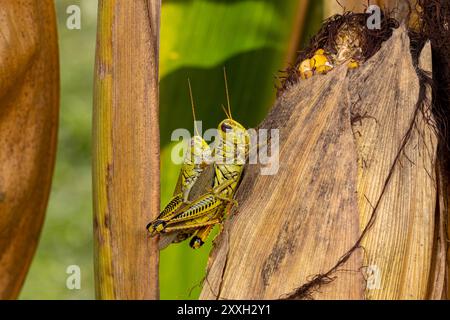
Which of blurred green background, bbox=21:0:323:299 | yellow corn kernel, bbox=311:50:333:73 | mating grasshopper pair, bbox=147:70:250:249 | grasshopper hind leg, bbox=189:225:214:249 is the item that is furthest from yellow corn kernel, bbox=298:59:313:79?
blurred green background, bbox=21:0:323:299

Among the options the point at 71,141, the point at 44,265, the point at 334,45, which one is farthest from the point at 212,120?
the point at 44,265

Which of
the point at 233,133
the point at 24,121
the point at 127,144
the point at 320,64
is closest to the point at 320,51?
the point at 320,64

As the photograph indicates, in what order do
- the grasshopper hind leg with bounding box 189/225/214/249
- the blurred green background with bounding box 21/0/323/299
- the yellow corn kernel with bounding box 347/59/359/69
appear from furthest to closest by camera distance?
the blurred green background with bounding box 21/0/323/299
the grasshopper hind leg with bounding box 189/225/214/249
the yellow corn kernel with bounding box 347/59/359/69

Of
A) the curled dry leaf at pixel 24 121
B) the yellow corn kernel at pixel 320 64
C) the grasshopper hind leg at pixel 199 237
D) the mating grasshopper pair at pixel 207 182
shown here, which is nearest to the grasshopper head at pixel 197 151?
the mating grasshopper pair at pixel 207 182

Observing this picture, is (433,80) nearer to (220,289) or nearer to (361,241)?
(361,241)

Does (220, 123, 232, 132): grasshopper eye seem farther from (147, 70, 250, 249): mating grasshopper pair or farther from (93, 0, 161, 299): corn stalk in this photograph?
(93, 0, 161, 299): corn stalk

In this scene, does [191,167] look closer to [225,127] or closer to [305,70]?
[225,127]
